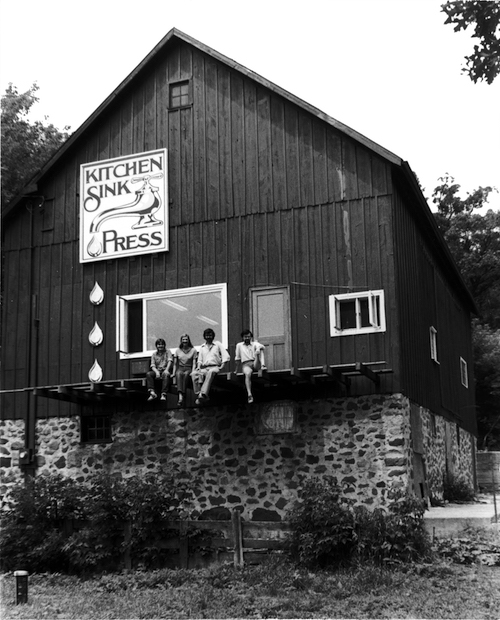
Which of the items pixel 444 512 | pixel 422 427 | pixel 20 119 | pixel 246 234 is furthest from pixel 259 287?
pixel 20 119

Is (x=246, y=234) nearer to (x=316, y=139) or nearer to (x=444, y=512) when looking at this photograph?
Result: (x=316, y=139)

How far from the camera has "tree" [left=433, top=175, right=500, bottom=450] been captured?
41.0m

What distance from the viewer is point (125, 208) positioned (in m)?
20.2

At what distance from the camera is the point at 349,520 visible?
15180mm

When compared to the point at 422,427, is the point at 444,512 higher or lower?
lower

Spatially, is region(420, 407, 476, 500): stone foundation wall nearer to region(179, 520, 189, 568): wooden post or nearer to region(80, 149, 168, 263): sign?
region(179, 520, 189, 568): wooden post

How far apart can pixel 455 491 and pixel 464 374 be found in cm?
661

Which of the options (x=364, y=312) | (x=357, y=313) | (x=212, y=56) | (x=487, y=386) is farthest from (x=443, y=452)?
(x=487, y=386)

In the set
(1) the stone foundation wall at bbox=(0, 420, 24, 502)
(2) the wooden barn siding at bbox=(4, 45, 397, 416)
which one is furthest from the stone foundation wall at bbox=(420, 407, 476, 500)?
(1) the stone foundation wall at bbox=(0, 420, 24, 502)

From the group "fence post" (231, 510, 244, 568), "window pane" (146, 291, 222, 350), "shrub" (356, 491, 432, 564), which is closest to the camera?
"shrub" (356, 491, 432, 564)

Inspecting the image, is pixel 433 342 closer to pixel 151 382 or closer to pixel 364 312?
pixel 364 312

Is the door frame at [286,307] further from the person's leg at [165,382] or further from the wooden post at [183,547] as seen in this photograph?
the wooden post at [183,547]

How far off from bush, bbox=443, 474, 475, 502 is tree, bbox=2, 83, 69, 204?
53.3 feet

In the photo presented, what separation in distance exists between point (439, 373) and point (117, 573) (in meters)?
10.2
